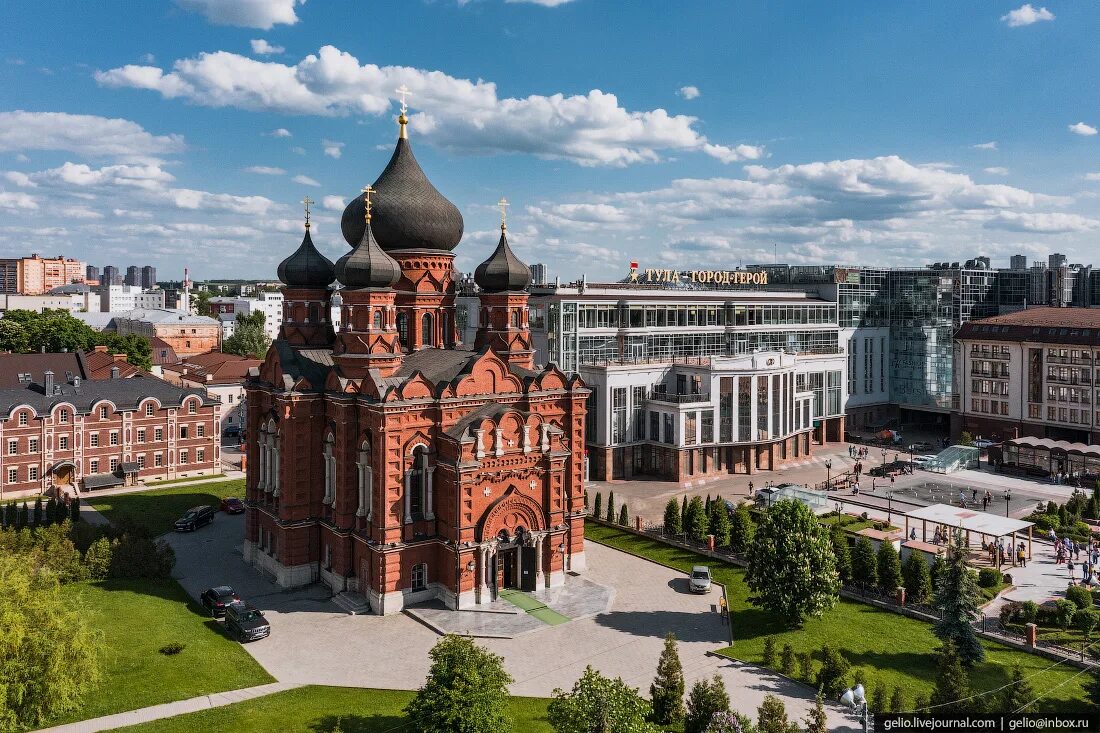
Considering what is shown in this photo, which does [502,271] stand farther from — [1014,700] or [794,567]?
[1014,700]

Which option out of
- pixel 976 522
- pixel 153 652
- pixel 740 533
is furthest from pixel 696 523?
pixel 153 652

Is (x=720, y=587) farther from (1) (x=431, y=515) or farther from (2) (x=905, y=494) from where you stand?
(2) (x=905, y=494)

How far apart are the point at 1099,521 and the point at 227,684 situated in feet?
178

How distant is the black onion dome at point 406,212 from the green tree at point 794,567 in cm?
2422

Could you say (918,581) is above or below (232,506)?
above

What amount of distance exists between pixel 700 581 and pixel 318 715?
19751 mm

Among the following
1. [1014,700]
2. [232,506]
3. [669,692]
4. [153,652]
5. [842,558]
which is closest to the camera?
[1014,700]

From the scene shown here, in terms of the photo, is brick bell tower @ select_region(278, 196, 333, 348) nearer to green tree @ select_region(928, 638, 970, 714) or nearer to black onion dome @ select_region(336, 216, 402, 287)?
black onion dome @ select_region(336, 216, 402, 287)

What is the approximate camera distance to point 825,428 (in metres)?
78.8

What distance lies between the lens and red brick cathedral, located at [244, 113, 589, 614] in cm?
3647

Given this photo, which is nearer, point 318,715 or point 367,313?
point 318,715

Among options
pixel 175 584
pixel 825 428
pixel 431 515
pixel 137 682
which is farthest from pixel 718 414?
pixel 137 682

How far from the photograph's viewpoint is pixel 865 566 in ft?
124

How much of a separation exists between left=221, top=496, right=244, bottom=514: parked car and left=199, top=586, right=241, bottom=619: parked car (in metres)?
17.6
